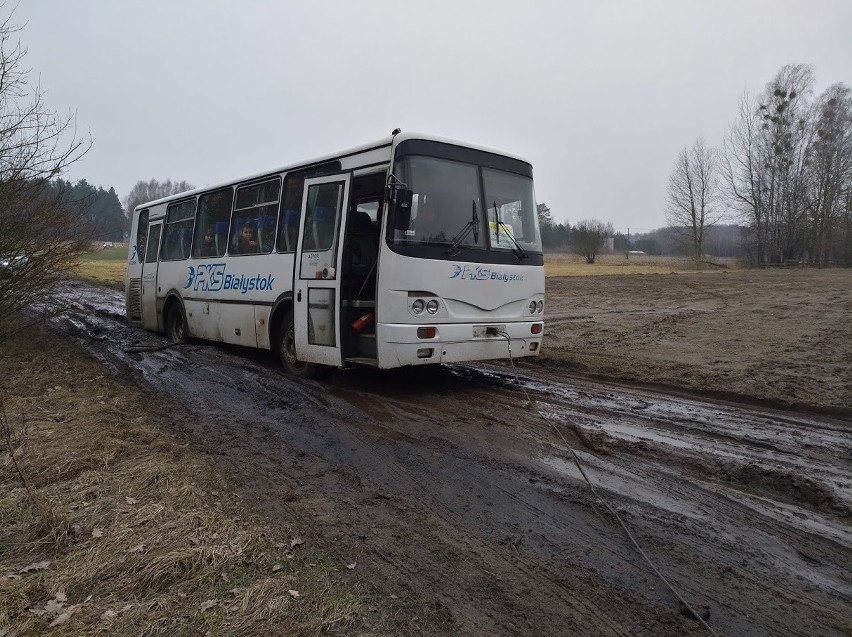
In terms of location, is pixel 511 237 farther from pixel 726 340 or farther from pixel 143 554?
Answer: pixel 143 554

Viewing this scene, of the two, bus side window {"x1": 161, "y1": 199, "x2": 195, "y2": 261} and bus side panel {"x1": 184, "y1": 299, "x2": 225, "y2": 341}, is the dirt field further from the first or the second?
bus side window {"x1": 161, "y1": 199, "x2": 195, "y2": 261}

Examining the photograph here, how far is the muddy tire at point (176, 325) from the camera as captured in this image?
39.9 ft

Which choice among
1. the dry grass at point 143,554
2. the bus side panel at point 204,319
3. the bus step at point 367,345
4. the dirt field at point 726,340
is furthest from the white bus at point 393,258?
the dry grass at point 143,554

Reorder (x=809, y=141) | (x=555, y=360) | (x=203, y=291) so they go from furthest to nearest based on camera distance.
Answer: (x=809, y=141) → (x=203, y=291) → (x=555, y=360)

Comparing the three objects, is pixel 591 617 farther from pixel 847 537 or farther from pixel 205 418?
pixel 205 418

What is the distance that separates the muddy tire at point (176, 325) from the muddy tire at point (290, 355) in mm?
3642

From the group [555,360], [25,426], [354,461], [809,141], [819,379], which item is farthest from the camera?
[809,141]

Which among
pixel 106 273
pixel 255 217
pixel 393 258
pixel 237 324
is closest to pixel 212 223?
pixel 255 217

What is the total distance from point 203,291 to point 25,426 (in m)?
5.44

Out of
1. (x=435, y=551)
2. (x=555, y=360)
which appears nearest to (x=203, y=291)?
(x=555, y=360)

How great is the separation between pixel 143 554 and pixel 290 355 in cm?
576

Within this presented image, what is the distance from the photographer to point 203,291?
11.3 metres

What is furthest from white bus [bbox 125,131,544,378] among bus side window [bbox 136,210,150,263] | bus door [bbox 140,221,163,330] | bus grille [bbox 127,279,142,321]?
bus grille [bbox 127,279,142,321]

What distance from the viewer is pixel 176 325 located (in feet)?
41.7
